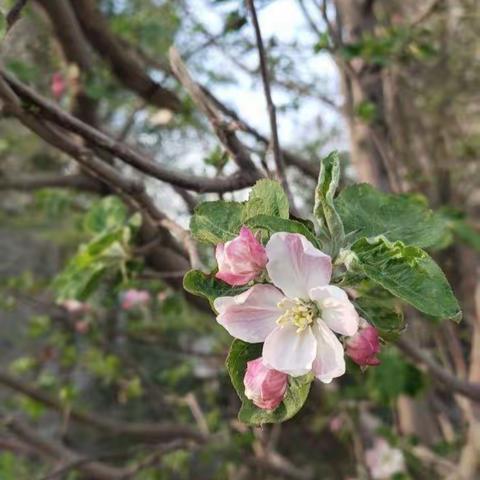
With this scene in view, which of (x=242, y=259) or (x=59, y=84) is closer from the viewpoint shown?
(x=242, y=259)

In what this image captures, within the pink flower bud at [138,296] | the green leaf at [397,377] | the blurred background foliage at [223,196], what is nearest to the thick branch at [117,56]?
the blurred background foliage at [223,196]

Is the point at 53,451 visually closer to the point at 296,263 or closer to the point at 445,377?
the point at 445,377

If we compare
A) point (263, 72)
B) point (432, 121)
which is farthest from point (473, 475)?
point (432, 121)

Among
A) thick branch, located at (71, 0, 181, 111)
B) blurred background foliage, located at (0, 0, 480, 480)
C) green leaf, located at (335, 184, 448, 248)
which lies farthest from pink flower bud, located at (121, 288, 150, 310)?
green leaf, located at (335, 184, 448, 248)

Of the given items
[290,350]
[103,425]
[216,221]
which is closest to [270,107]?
[216,221]

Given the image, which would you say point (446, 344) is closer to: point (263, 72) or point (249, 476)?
point (249, 476)

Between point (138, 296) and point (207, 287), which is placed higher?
point (207, 287)

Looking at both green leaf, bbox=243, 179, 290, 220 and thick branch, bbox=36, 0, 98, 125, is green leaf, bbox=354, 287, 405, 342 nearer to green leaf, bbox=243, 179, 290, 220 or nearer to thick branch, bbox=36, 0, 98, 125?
green leaf, bbox=243, 179, 290, 220
